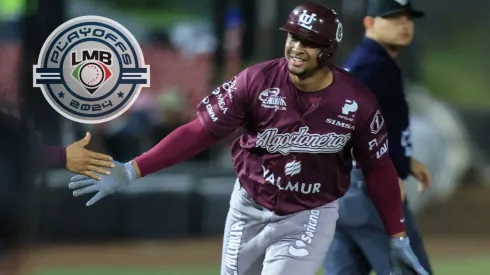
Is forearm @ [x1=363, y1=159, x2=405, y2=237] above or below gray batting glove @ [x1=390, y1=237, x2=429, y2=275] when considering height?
above

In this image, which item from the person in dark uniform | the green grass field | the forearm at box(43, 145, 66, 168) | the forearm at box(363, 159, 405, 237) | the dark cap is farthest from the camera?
the green grass field

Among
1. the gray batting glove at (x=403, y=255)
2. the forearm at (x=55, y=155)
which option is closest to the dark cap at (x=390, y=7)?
the gray batting glove at (x=403, y=255)

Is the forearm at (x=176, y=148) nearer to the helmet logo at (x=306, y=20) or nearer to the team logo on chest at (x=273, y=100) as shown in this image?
the team logo on chest at (x=273, y=100)

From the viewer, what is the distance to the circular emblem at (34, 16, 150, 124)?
159 inches

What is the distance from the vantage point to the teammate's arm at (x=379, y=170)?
382cm

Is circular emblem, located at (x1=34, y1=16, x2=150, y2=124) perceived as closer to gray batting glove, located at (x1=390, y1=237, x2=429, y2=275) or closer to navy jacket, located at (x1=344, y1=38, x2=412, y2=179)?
navy jacket, located at (x1=344, y1=38, x2=412, y2=179)

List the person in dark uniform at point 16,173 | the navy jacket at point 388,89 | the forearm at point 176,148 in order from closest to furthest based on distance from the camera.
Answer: the forearm at point 176,148
the navy jacket at point 388,89
the person in dark uniform at point 16,173

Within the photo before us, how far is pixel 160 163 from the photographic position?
3822mm

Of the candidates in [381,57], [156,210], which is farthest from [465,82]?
[381,57]

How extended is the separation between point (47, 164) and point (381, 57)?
1.89 meters

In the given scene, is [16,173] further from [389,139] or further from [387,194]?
[387,194]

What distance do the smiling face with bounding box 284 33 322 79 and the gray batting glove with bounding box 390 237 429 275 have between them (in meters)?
0.81

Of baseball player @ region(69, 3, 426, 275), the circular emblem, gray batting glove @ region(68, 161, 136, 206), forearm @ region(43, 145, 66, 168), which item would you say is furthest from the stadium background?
baseball player @ region(69, 3, 426, 275)

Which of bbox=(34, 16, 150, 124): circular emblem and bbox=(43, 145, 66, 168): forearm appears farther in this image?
bbox=(43, 145, 66, 168): forearm
